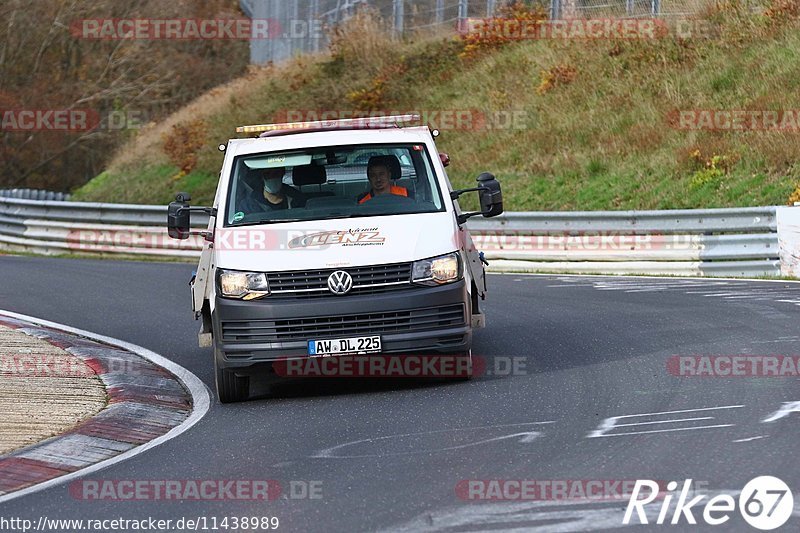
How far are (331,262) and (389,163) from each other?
1.48 m

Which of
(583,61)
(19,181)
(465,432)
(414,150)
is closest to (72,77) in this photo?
(19,181)

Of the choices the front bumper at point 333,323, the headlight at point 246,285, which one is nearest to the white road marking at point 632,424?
the front bumper at point 333,323

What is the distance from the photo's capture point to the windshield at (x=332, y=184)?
10.6 metres

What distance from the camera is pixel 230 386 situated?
10.2m

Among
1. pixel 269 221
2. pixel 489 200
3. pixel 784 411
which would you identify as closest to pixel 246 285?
pixel 269 221

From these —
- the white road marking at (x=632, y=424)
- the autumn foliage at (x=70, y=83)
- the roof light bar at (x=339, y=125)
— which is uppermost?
the autumn foliage at (x=70, y=83)

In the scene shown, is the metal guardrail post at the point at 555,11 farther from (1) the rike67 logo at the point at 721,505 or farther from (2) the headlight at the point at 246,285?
(1) the rike67 logo at the point at 721,505

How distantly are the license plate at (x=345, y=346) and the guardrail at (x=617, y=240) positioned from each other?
965 centimetres

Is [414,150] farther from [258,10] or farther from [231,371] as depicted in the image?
[258,10]

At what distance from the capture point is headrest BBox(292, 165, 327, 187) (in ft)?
35.8

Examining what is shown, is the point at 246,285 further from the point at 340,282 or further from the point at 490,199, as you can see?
the point at 490,199

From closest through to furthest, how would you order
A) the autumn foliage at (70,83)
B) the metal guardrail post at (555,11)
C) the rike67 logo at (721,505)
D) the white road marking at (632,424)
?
the rike67 logo at (721,505)
the white road marking at (632,424)
the metal guardrail post at (555,11)
the autumn foliage at (70,83)

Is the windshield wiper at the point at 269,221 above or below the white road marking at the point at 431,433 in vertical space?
above

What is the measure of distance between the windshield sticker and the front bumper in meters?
0.43
